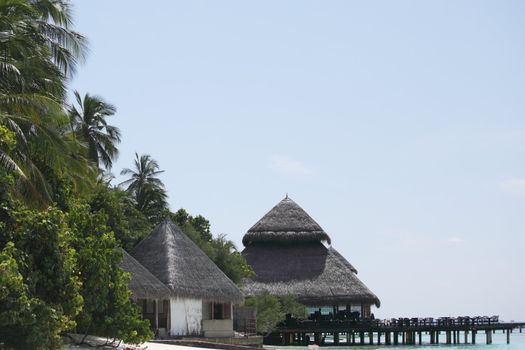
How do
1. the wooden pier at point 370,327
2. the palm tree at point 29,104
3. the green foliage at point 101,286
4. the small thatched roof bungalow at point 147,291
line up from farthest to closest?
the wooden pier at point 370,327 < the small thatched roof bungalow at point 147,291 < the green foliage at point 101,286 < the palm tree at point 29,104

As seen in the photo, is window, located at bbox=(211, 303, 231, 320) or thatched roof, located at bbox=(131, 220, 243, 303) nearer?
thatched roof, located at bbox=(131, 220, 243, 303)

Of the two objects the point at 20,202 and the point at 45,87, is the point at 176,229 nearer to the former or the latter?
the point at 45,87

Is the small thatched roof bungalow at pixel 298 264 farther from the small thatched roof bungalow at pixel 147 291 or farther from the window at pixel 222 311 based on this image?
the small thatched roof bungalow at pixel 147 291

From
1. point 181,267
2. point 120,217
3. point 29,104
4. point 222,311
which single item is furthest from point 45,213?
point 120,217

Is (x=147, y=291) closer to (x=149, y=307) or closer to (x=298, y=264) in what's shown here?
(x=149, y=307)

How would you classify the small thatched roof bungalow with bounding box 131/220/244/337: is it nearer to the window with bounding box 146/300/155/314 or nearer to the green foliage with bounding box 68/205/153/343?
the window with bounding box 146/300/155/314

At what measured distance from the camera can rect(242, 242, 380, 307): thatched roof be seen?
47906mm

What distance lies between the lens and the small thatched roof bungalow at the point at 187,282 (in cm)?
3376

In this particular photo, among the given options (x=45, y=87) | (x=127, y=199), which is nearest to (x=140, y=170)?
(x=127, y=199)

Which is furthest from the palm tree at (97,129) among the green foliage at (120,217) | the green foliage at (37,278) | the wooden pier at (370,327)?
the green foliage at (37,278)

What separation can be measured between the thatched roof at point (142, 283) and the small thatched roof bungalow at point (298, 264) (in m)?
16.2

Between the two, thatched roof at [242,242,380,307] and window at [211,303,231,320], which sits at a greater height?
thatched roof at [242,242,380,307]

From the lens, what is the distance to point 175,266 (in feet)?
113

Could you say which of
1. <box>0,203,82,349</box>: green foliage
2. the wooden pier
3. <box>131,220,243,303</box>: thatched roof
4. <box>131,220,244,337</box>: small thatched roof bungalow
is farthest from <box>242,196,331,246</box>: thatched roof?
<box>0,203,82,349</box>: green foliage
